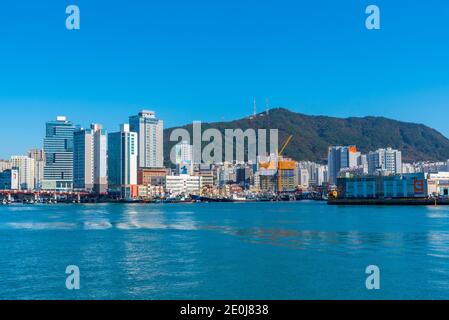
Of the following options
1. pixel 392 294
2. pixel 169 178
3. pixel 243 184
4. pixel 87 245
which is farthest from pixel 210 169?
pixel 392 294

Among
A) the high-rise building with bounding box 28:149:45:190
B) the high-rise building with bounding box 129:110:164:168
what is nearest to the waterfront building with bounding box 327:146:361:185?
the high-rise building with bounding box 129:110:164:168

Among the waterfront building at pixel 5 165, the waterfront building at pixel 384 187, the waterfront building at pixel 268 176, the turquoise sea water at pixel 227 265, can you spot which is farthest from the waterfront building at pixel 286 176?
the turquoise sea water at pixel 227 265

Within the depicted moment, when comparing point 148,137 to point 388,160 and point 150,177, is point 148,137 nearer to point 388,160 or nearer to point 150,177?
point 150,177

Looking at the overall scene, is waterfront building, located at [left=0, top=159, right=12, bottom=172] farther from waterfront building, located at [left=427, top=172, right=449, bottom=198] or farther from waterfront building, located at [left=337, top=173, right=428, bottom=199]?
waterfront building, located at [left=427, top=172, right=449, bottom=198]

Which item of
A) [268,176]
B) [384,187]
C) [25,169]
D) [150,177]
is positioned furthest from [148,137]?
[384,187]
